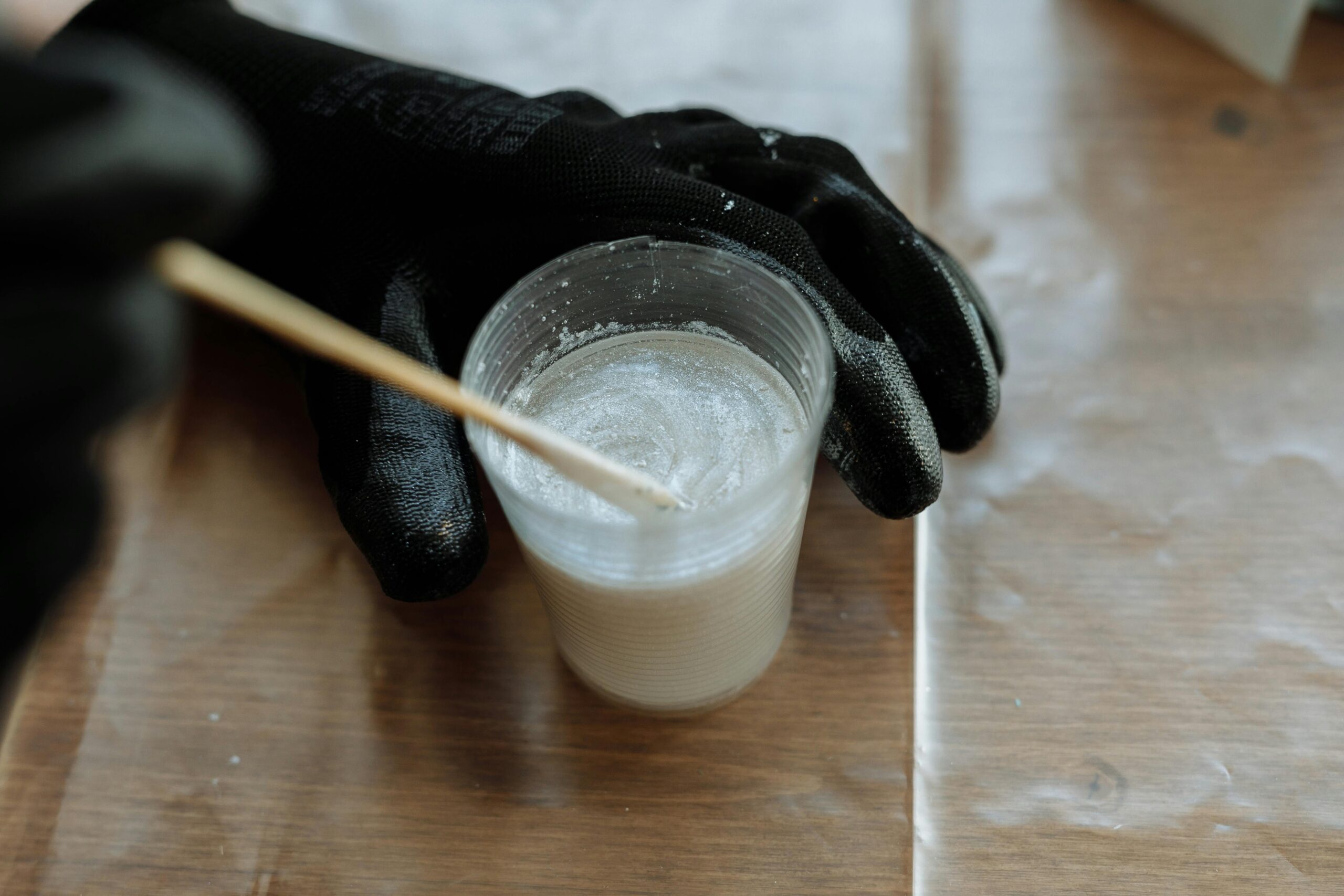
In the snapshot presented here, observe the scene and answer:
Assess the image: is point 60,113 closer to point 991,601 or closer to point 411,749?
point 411,749

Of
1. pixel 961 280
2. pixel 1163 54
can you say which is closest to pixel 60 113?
pixel 961 280

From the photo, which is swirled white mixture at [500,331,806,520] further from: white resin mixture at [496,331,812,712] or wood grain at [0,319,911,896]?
wood grain at [0,319,911,896]

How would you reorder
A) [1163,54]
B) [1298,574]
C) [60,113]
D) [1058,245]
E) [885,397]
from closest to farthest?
[60,113], [885,397], [1298,574], [1058,245], [1163,54]

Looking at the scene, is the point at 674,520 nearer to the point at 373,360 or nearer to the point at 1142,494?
Result: the point at 373,360

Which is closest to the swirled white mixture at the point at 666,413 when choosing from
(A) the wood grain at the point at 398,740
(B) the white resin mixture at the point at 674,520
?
(B) the white resin mixture at the point at 674,520

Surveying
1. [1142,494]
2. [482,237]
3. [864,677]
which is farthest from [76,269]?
[1142,494]

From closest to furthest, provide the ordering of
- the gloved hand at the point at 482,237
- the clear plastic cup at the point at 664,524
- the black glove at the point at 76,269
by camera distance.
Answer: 1. the black glove at the point at 76,269
2. the clear plastic cup at the point at 664,524
3. the gloved hand at the point at 482,237

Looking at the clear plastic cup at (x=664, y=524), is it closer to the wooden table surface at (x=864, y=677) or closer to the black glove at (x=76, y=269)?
the wooden table surface at (x=864, y=677)
